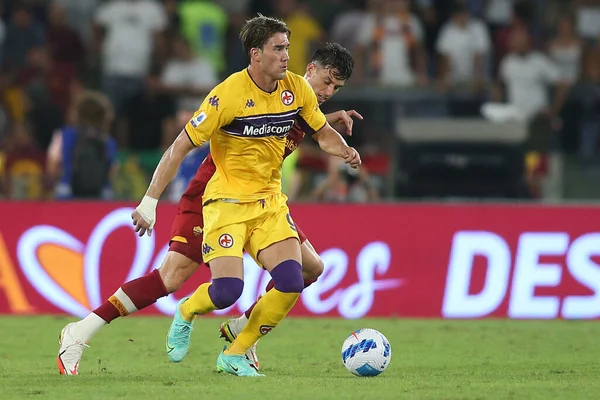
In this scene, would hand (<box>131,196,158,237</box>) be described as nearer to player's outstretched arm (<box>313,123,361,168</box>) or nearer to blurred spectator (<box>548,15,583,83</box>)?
player's outstretched arm (<box>313,123,361,168</box>)

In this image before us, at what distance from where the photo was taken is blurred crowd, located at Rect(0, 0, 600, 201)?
1644 centimetres

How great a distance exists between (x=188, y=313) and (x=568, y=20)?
10855 mm

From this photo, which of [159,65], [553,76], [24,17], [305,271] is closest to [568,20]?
[553,76]

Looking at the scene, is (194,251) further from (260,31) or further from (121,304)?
(260,31)

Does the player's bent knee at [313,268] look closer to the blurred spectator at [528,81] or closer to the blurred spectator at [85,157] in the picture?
the blurred spectator at [85,157]

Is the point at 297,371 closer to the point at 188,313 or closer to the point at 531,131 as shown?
the point at 188,313

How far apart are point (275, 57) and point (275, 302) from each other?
157cm

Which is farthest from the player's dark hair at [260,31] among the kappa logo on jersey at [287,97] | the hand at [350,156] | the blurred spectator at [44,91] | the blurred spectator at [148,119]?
the blurred spectator at [44,91]

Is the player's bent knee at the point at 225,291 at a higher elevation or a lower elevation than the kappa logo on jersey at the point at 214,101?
lower

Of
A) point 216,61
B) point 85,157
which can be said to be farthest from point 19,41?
point 85,157

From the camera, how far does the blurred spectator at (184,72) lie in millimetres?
16625

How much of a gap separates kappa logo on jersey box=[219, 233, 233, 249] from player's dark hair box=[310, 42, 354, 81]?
1.49 metres

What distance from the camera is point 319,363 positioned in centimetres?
903

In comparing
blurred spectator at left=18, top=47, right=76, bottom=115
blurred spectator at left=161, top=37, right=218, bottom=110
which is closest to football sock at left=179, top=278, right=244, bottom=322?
blurred spectator at left=161, top=37, right=218, bottom=110
